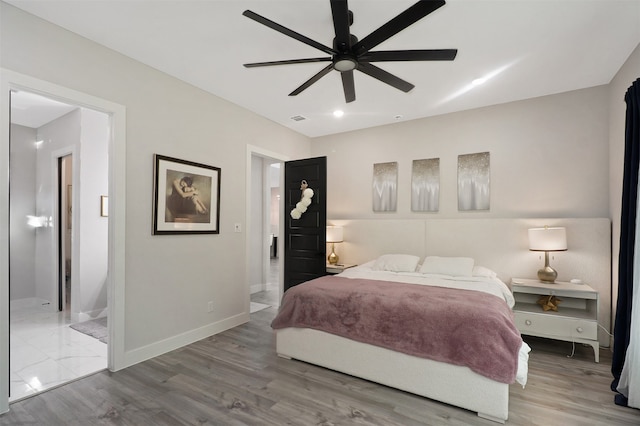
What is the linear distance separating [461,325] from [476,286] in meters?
0.96

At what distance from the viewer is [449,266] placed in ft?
12.0

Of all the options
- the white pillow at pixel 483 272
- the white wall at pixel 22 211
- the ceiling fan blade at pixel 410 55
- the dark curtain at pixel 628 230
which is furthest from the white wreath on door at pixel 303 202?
the white wall at pixel 22 211

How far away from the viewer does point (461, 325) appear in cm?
225

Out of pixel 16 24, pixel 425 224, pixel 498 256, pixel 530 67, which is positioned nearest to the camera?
pixel 16 24

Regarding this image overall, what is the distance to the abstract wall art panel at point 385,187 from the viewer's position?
15.5 ft

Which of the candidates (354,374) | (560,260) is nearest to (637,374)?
(560,260)

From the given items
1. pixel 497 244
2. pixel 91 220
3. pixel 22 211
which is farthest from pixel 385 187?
pixel 22 211

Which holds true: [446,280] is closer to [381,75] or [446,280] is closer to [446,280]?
[446,280]

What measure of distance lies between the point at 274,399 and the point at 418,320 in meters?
1.27

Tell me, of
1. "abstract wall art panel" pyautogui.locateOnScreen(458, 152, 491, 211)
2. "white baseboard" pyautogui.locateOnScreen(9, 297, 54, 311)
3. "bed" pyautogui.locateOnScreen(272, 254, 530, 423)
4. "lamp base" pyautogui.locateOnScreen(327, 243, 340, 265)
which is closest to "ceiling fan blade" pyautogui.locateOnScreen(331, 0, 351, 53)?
"bed" pyautogui.locateOnScreen(272, 254, 530, 423)

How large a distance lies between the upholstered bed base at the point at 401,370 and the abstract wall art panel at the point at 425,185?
2.52 meters

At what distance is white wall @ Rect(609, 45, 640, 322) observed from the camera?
2949mm

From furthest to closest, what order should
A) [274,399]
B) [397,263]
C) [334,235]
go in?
[334,235], [397,263], [274,399]

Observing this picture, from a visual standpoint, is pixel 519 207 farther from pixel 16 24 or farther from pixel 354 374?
pixel 16 24
